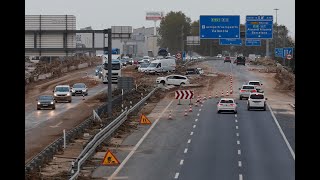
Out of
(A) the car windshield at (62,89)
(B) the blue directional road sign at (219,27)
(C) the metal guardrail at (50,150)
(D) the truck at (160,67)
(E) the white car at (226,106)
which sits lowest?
(C) the metal guardrail at (50,150)

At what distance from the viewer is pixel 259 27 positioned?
94688mm

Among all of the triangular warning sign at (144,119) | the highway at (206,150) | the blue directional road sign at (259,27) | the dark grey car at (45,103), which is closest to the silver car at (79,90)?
the dark grey car at (45,103)

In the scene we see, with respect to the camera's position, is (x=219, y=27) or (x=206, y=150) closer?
(x=206, y=150)

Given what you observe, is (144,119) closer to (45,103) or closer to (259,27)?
(45,103)

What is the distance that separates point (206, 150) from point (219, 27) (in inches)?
2000

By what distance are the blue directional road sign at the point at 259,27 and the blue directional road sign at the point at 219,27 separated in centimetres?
621

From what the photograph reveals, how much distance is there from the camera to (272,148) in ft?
126

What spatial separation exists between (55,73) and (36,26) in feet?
240

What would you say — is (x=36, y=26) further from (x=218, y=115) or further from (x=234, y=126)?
(x=218, y=115)

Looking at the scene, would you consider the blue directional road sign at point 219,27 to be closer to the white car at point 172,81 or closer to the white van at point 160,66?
the white car at point 172,81

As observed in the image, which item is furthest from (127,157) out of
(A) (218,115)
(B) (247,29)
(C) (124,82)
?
(B) (247,29)

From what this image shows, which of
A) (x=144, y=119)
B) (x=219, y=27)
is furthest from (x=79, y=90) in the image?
(x=144, y=119)

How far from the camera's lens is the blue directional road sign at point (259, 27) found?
3676 inches

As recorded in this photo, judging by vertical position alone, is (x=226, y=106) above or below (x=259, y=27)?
below
